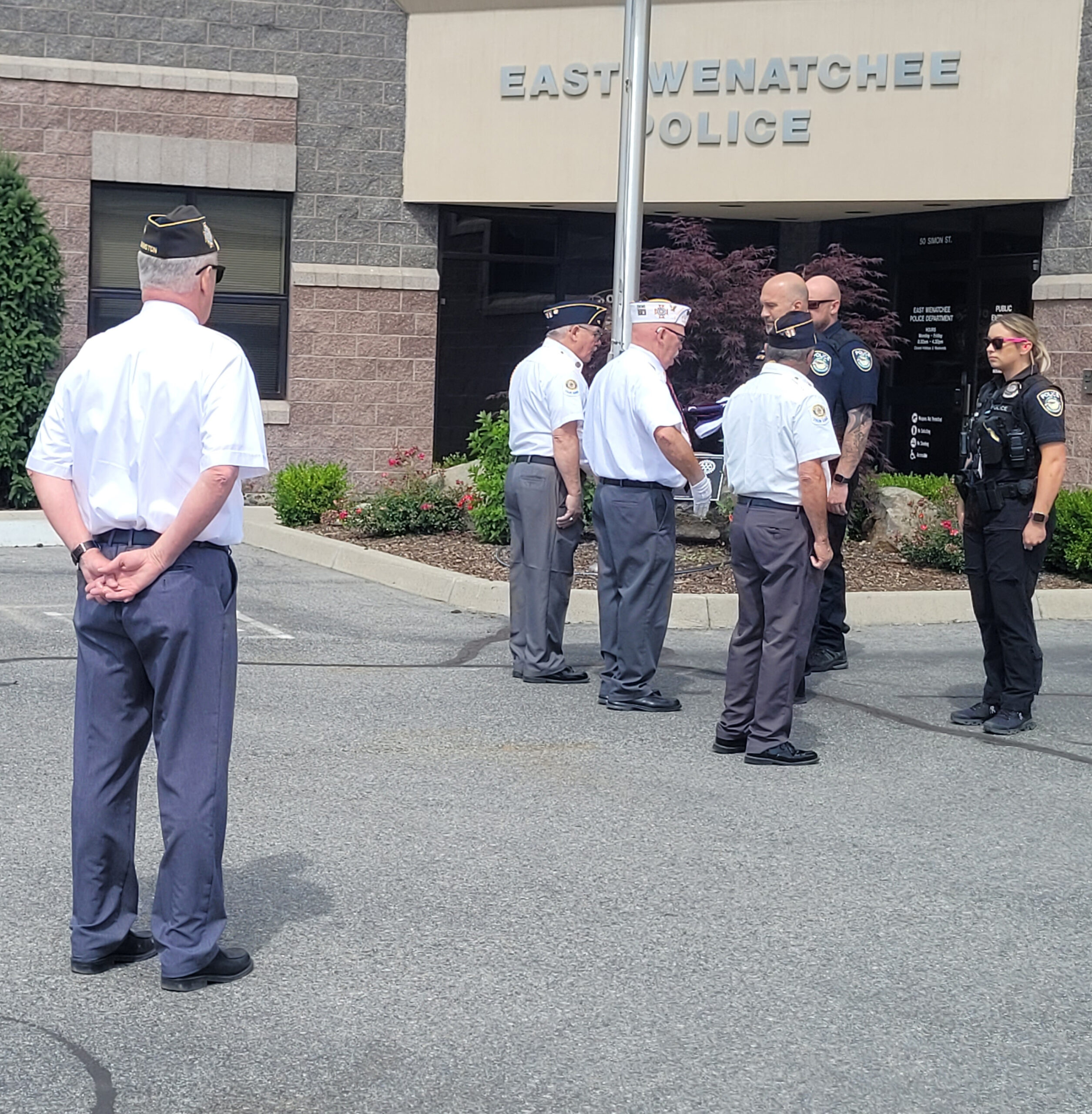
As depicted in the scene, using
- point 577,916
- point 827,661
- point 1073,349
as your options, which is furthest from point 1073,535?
point 577,916

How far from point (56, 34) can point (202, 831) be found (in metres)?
14.6

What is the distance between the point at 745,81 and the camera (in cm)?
1698

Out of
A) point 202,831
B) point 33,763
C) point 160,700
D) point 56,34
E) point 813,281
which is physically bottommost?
point 33,763

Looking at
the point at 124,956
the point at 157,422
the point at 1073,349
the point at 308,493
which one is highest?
the point at 1073,349

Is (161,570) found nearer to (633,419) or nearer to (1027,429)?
(633,419)

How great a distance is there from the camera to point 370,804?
20.2 feet

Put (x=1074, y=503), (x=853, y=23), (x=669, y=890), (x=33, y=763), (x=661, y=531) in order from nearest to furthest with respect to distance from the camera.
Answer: (x=669, y=890), (x=33, y=763), (x=661, y=531), (x=1074, y=503), (x=853, y=23)

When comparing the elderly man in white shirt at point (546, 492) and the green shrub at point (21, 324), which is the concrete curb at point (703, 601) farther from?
the green shrub at point (21, 324)

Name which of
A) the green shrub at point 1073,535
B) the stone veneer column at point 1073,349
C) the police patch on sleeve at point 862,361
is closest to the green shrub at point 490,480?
the green shrub at point 1073,535

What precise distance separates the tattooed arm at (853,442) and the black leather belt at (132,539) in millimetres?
4942

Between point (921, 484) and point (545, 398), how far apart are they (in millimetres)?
6403

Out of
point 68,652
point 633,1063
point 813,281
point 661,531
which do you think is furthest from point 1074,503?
point 633,1063

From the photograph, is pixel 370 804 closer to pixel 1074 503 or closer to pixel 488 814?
pixel 488 814

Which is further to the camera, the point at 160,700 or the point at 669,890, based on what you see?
the point at 669,890
